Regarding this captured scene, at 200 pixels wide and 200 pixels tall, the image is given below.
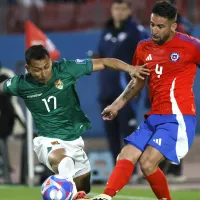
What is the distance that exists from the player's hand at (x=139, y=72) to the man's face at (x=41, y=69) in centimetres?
92

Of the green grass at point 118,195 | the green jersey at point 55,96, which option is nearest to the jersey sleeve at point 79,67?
the green jersey at point 55,96

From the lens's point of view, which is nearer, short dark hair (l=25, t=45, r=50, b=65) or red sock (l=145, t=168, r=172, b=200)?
red sock (l=145, t=168, r=172, b=200)

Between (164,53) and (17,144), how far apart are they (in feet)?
35.4

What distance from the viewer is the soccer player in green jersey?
10.5m

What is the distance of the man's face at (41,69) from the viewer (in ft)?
34.1

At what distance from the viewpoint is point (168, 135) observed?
10000 mm

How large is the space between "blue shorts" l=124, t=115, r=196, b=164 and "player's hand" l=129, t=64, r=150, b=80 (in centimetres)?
44

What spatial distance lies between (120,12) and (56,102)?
4.26 meters

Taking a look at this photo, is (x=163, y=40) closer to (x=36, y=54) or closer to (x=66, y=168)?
(x=36, y=54)

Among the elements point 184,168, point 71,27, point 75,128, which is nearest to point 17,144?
point 71,27

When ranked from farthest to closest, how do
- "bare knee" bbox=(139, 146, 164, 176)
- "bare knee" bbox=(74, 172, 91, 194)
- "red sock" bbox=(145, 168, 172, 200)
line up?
1. "bare knee" bbox=(74, 172, 91, 194)
2. "red sock" bbox=(145, 168, 172, 200)
3. "bare knee" bbox=(139, 146, 164, 176)

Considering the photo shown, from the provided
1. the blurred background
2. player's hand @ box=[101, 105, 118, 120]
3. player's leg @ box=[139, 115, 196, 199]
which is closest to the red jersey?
player's leg @ box=[139, 115, 196, 199]

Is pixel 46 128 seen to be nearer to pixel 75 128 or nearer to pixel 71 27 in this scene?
pixel 75 128

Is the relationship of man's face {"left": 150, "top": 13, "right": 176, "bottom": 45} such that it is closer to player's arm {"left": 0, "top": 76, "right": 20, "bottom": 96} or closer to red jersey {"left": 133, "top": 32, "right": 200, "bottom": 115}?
red jersey {"left": 133, "top": 32, "right": 200, "bottom": 115}
